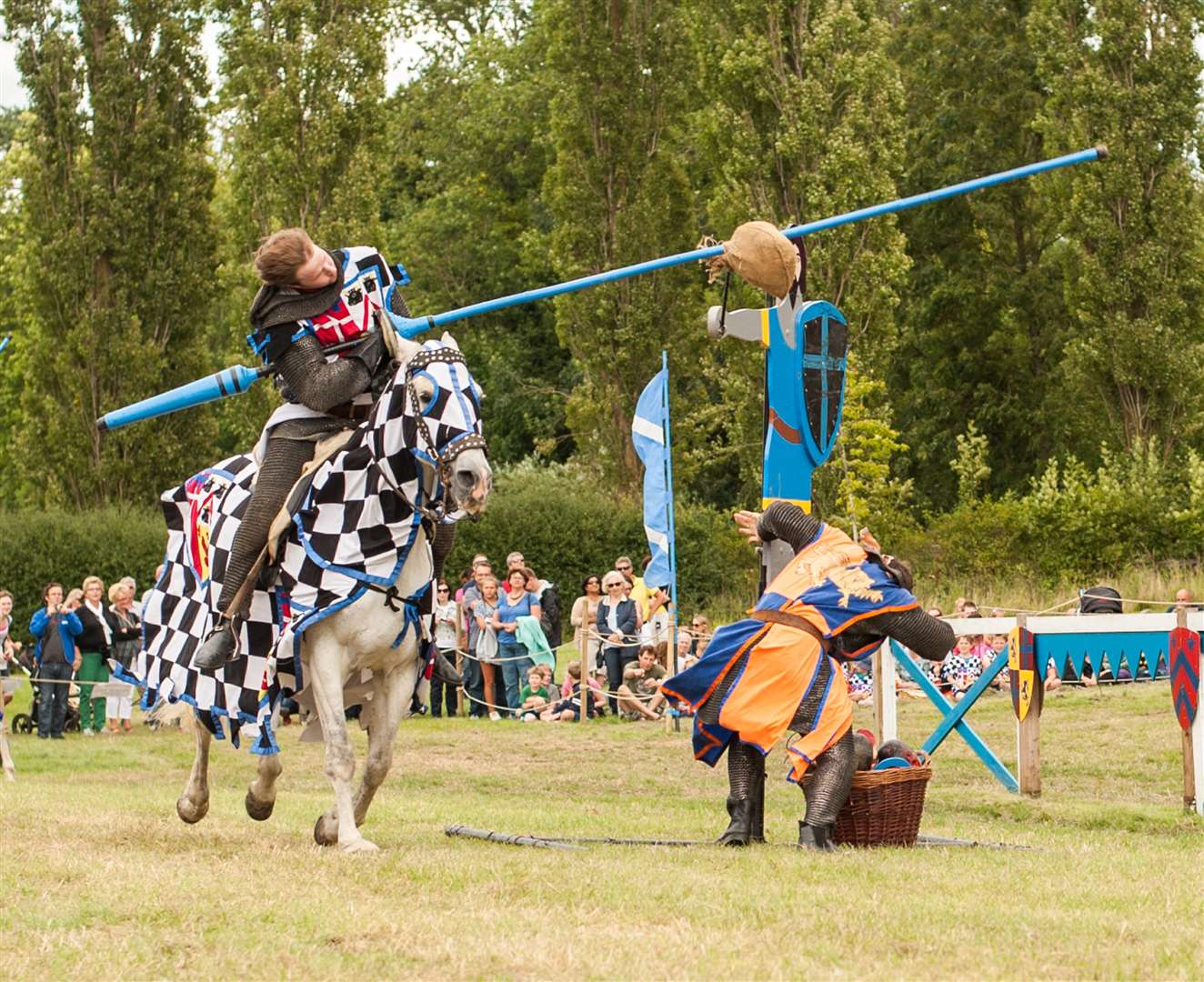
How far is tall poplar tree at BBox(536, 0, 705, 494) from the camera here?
34.6 meters

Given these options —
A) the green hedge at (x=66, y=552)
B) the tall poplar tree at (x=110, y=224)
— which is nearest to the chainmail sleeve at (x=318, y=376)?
the green hedge at (x=66, y=552)

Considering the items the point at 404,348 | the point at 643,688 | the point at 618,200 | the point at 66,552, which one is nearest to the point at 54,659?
the point at 643,688

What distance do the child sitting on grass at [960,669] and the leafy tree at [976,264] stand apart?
67.5 feet

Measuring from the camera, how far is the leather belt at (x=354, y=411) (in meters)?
9.18

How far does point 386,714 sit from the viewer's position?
8.92 meters

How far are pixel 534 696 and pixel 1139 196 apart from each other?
16993 mm

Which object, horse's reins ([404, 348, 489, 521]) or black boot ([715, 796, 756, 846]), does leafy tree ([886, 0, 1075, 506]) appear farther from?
horse's reins ([404, 348, 489, 521])

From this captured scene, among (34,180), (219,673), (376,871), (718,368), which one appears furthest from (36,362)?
(376,871)

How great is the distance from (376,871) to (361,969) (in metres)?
1.97

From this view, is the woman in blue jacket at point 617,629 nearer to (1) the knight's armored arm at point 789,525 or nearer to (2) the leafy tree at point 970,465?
(1) the knight's armored arm at point 789,525

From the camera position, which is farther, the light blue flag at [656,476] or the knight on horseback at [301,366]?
the light blue flag at [656,476]

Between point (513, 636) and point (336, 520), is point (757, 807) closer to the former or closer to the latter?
point (336, 520)

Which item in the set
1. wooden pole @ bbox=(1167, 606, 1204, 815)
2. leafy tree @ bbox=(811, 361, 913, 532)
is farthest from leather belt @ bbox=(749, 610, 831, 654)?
leafy tree @ bbox=(811, 361, 913, 532)

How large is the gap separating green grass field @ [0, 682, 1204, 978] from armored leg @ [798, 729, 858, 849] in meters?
0.37
